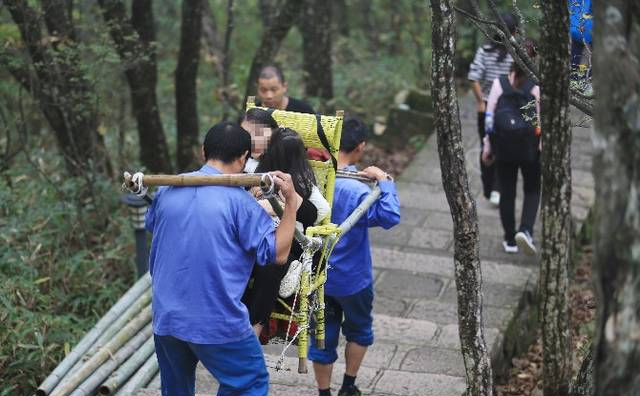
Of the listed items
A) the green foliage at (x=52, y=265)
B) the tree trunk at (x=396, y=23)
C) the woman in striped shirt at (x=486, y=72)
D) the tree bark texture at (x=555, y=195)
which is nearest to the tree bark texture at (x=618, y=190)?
the tree bark texture at (x=555, y=195)

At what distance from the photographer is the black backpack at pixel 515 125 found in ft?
23.7

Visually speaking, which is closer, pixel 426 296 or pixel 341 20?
pixel 426 296

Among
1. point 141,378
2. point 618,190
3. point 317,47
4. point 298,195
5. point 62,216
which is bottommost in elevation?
point 141,378

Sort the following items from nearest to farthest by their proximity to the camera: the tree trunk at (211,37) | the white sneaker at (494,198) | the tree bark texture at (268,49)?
the white sneaker at (494,198)
the tree bark texture at (268,49)
the tree trunk at (211,37)

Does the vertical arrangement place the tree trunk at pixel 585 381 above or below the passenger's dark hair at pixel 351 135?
below

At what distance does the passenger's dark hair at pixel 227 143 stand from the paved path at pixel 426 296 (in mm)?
1871

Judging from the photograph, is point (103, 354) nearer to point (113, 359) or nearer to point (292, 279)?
point (113, 359)

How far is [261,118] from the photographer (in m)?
4.95

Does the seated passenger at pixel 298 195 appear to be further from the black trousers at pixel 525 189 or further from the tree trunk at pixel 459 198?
the black trousers at pixel 525 189

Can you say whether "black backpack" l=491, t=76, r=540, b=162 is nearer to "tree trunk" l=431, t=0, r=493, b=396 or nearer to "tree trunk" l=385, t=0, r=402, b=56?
"tree trunk" l=431, t=0, r=493, b=396

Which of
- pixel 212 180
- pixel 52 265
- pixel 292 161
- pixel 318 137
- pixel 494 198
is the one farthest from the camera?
pixel 494 198

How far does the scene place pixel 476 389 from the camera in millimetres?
4578

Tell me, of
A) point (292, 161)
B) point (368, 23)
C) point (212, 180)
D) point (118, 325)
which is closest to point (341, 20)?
point (368, 23)

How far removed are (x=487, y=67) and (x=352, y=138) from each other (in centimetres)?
356
